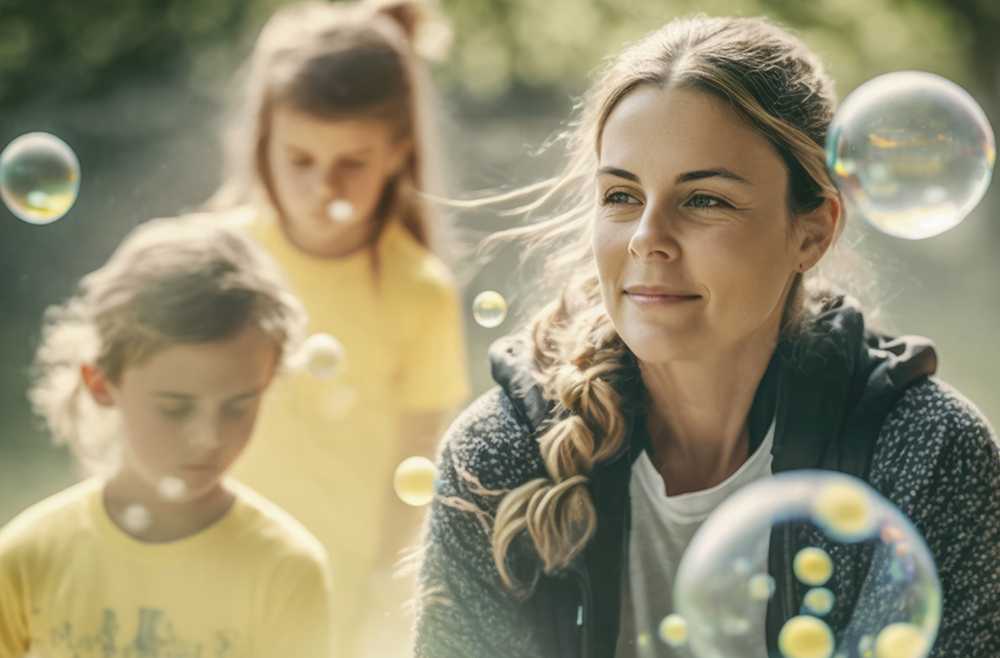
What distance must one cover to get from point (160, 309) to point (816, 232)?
0.84 metres

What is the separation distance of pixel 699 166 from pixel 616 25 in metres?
1.75

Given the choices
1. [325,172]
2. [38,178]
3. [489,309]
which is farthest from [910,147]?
[38,178]

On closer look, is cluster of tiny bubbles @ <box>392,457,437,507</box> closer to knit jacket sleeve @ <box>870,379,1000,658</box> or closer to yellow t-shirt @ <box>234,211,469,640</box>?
yellow t-shirt @ <box>234,211,469,640</box>

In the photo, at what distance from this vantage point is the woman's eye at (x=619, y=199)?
3.51ft

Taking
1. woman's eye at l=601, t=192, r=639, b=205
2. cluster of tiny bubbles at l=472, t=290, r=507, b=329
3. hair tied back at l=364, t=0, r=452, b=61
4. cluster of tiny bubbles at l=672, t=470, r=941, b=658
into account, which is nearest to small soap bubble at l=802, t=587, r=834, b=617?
cluster of tiny bubbles at l=672, t=470, r=941, b=658

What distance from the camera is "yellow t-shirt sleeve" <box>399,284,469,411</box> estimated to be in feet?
5.28

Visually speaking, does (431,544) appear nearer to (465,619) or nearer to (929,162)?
(465,619)

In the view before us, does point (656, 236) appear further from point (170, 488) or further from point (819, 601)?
point (170, 488)

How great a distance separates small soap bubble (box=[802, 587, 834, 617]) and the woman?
11 mm

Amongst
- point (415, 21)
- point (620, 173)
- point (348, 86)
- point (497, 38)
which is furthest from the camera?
point (497, 38)

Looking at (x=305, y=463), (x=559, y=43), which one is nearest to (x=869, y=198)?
(x=305, y=463)

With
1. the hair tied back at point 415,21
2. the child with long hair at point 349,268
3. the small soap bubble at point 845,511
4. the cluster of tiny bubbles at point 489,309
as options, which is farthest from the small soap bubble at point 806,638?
the hair tied back at point 415,21

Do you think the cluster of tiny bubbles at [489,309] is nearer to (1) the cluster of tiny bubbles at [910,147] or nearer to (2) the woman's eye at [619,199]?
(2) the woman's eye at [619,199]

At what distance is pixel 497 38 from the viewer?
270 cm
